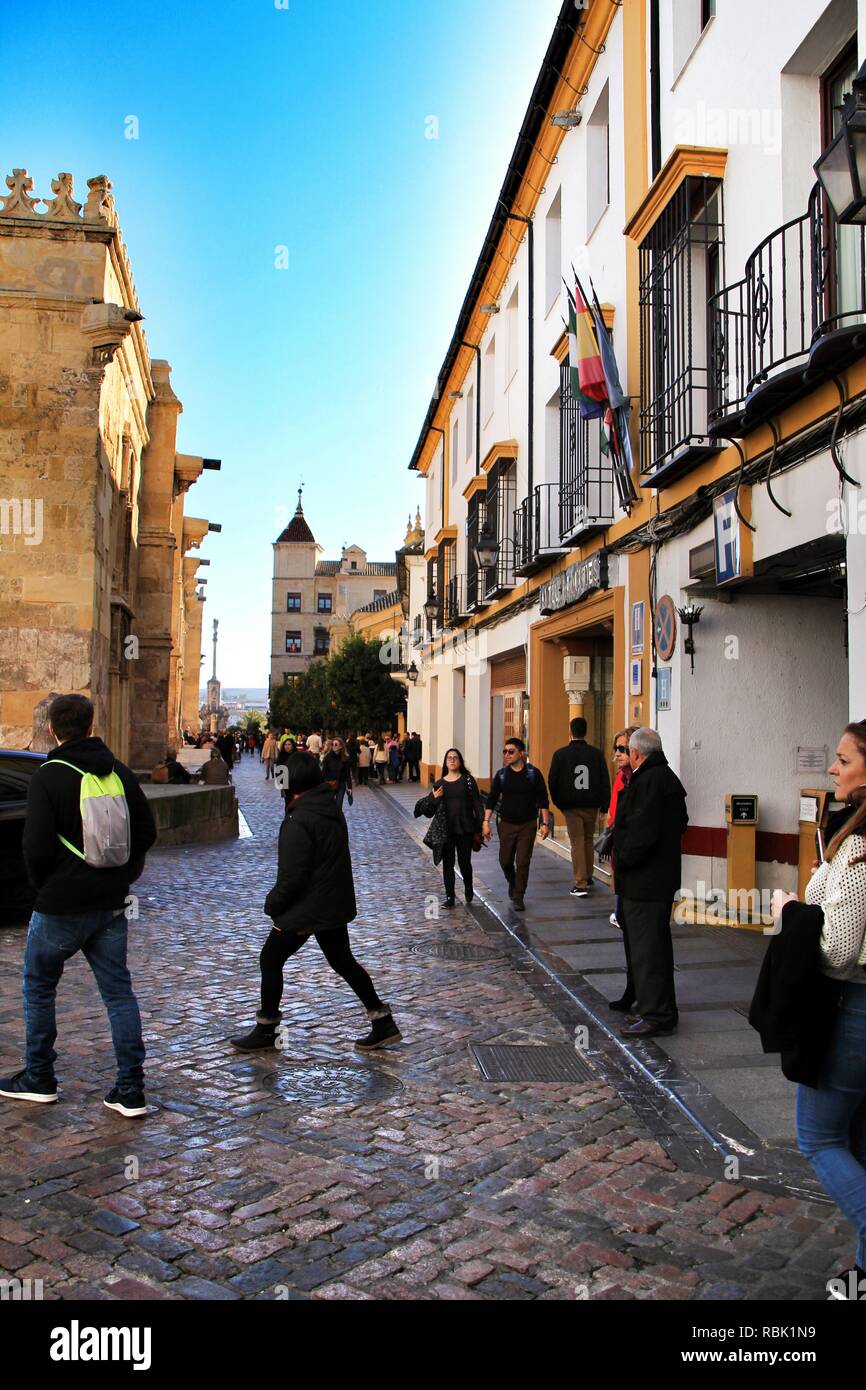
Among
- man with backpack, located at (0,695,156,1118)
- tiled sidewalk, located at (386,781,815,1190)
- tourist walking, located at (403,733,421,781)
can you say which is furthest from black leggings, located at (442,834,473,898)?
tourist walking, located at (403,733,421,781)

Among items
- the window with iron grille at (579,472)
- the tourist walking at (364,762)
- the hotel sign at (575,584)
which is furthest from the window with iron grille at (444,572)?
the window with iron grille at (579,472)

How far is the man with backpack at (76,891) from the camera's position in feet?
15.4

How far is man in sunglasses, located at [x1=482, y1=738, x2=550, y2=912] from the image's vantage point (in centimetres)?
1045

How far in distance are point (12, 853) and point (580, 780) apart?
17.6 feet

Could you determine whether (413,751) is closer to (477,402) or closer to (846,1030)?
(477,402)

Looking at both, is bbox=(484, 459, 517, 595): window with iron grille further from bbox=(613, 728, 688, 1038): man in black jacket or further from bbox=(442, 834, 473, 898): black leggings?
bbox=(613, 728, 688, 1038): man in black jacket

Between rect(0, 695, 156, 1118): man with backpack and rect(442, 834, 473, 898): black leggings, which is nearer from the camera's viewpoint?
rect(0, 695, 156, 1118): man with backpack

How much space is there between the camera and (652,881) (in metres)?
6.19

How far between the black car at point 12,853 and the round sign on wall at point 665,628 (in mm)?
5683

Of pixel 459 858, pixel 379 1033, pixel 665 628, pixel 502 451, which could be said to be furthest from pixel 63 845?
pixel 502 451

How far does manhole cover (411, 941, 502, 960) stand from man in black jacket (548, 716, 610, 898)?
2.38 meters

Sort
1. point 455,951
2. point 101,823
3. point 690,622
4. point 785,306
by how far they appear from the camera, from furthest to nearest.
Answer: point 690,622, point 455,951, point 785,306, point 101,823

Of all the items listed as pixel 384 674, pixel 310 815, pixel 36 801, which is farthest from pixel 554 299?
pixel 384 674

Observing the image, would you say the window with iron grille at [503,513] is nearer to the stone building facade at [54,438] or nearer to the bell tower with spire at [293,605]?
the stone building facade at [54,438]
